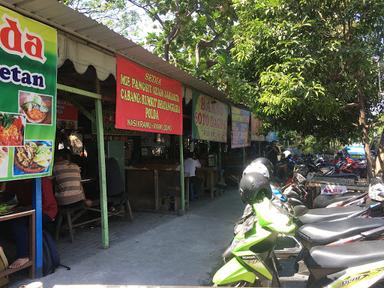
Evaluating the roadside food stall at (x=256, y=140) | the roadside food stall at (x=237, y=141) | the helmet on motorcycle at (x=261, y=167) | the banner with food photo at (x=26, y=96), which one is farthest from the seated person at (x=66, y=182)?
the roadside food stall at (x=256, y=140)

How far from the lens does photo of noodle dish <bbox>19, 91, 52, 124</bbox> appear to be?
398 cm

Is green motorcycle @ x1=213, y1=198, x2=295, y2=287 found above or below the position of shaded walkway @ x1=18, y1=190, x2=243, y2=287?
above

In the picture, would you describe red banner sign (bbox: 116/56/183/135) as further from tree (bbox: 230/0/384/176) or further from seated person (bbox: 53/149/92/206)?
tree (bbox: 230/0/384/176)

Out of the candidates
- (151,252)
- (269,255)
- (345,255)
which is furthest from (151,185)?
(345,255)

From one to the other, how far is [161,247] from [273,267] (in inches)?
111

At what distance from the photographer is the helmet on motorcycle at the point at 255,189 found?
325 cm

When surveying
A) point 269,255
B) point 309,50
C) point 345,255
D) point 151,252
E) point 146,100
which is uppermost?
point 309,50

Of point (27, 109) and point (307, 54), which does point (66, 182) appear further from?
point (307, 54)

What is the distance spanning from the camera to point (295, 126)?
8586mm

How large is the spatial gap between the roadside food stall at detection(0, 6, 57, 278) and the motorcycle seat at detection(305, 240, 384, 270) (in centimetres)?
305

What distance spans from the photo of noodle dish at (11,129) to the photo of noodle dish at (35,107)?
0.11m

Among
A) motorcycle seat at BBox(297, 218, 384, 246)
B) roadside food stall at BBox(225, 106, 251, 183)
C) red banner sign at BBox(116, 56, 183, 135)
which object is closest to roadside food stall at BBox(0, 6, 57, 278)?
red banner sign at BBox(116, 56, 183, 135)

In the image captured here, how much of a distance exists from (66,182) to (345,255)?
177 inches

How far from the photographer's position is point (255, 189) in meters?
3.25
